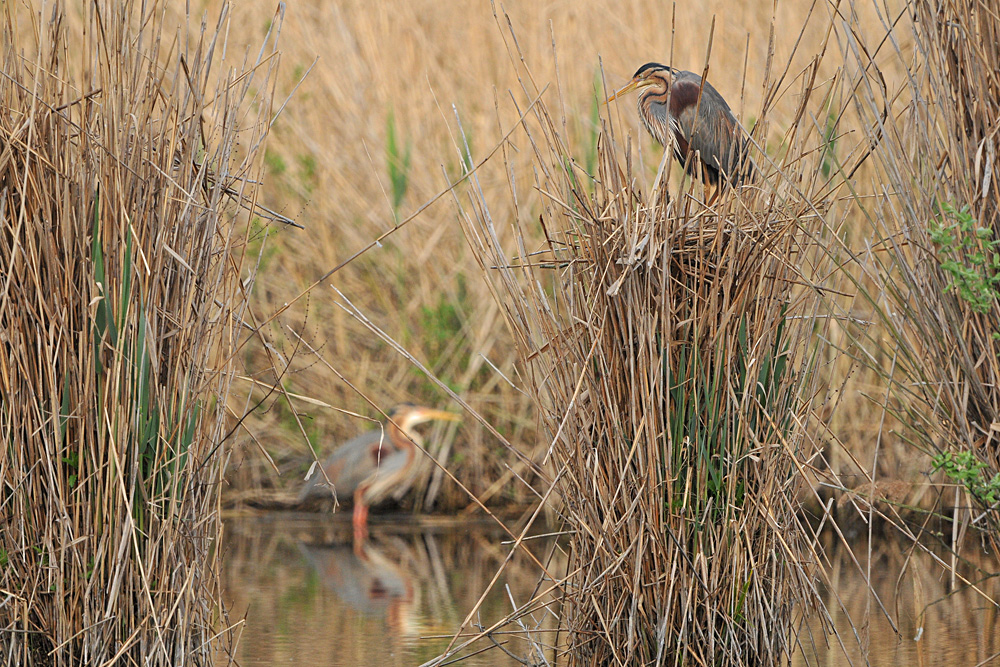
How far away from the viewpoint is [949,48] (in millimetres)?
2656

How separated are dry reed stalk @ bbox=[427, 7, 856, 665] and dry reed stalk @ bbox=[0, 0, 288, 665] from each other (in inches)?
31.8

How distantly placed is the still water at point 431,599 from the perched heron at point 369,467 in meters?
0.19

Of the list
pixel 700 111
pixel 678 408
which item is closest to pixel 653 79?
pixel 700 111

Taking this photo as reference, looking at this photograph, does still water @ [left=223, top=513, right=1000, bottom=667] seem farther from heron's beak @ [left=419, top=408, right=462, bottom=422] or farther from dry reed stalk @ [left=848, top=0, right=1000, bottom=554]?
heron's beak @ [left=419, top=408, right=462, bottom=422]

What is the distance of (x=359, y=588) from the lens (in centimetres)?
496

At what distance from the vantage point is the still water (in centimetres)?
374

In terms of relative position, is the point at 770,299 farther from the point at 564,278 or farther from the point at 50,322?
the point at 50,322

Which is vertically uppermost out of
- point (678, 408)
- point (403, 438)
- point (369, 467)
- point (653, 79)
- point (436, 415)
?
point (653, 79)

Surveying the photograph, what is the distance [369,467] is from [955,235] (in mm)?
4438

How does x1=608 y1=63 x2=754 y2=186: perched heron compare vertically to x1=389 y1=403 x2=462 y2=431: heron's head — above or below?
above

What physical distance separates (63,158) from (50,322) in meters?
0.37

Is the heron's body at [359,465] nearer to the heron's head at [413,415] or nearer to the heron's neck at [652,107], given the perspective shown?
the heron's head at [413,415]

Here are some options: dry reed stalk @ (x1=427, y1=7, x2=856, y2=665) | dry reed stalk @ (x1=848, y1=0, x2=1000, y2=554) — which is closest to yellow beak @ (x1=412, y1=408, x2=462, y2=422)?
dry reed stalk @ (x1=427, y1=7, x2=856, y2=665)

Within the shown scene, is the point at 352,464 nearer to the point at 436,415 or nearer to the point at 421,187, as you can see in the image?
the point at 436,415
